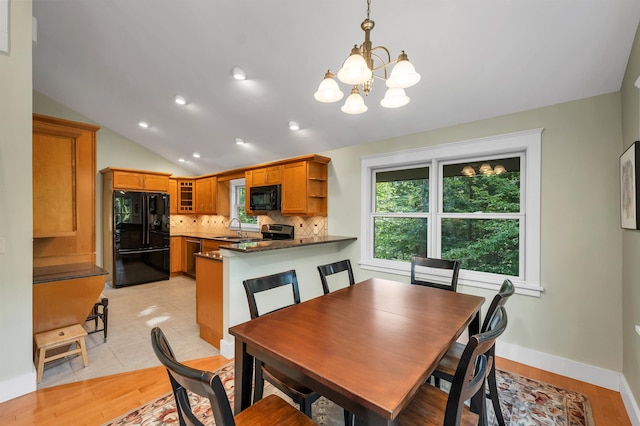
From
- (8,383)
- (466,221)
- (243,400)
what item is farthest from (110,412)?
(466,221)

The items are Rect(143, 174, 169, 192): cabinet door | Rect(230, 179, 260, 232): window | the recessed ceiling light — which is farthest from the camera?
Rect(230, 179, 260, 232): window

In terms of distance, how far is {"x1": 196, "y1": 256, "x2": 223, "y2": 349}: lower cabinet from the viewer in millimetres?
2820

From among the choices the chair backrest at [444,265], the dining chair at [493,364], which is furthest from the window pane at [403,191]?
the dining chair at [493,364]

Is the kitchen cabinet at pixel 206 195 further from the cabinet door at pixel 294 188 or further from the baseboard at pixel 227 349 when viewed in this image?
the baseboard at pixel 227 349

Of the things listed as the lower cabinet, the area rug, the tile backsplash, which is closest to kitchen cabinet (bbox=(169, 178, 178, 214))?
the tile backsplash

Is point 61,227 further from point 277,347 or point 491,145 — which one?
point 491,145

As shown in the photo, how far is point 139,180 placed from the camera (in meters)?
5.44

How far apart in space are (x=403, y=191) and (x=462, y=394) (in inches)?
112

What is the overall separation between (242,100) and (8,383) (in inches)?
129

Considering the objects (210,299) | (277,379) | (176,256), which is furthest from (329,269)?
(176,256)

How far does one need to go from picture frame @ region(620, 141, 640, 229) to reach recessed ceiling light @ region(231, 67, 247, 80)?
3192 mm

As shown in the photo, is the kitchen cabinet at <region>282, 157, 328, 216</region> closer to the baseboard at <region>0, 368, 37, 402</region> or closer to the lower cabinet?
the lower cabinet

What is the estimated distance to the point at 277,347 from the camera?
4.16 feet

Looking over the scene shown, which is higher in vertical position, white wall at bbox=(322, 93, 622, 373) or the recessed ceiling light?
the recessed ceiling light
